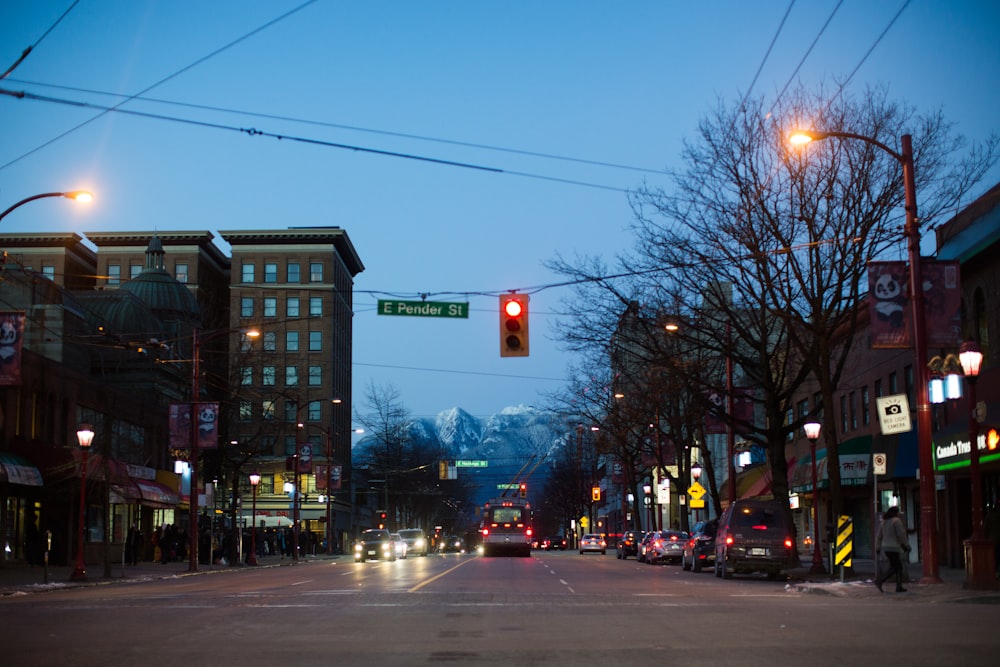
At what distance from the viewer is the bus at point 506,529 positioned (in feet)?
230

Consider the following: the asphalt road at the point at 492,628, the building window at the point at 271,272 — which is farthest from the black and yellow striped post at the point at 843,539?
the building window at the point at 271,272

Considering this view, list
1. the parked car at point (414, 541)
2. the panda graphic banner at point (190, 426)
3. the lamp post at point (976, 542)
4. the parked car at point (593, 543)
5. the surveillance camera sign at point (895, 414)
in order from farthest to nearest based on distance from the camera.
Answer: the parked car at point (593, 543), the parked car at point (414, 541), the panda graphic banner at point (190, 426), the surveillance camera sign at point (895, 414), the lamp post at point (976, 542)

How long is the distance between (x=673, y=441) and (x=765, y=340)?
80.1ft

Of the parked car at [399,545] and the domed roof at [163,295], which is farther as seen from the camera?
the domed roof at [163,295]

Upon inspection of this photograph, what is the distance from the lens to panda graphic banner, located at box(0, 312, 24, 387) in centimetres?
2823

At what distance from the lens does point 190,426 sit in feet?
142

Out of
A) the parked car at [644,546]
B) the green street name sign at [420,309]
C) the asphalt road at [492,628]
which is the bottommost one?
the parked car at [644,546]

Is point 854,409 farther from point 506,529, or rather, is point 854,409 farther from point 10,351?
point 10,351

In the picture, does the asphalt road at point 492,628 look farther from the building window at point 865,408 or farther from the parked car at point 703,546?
the building window at point 865,408

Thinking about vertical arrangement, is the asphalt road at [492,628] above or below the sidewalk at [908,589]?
above

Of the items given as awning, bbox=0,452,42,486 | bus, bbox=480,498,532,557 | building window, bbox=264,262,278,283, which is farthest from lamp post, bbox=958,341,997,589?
building window, bbox=264,262,278,283

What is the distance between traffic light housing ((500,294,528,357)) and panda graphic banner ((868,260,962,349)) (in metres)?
7.41

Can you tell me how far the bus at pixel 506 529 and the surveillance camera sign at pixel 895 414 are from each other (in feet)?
152

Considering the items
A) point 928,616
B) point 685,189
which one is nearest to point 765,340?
point 685,189
